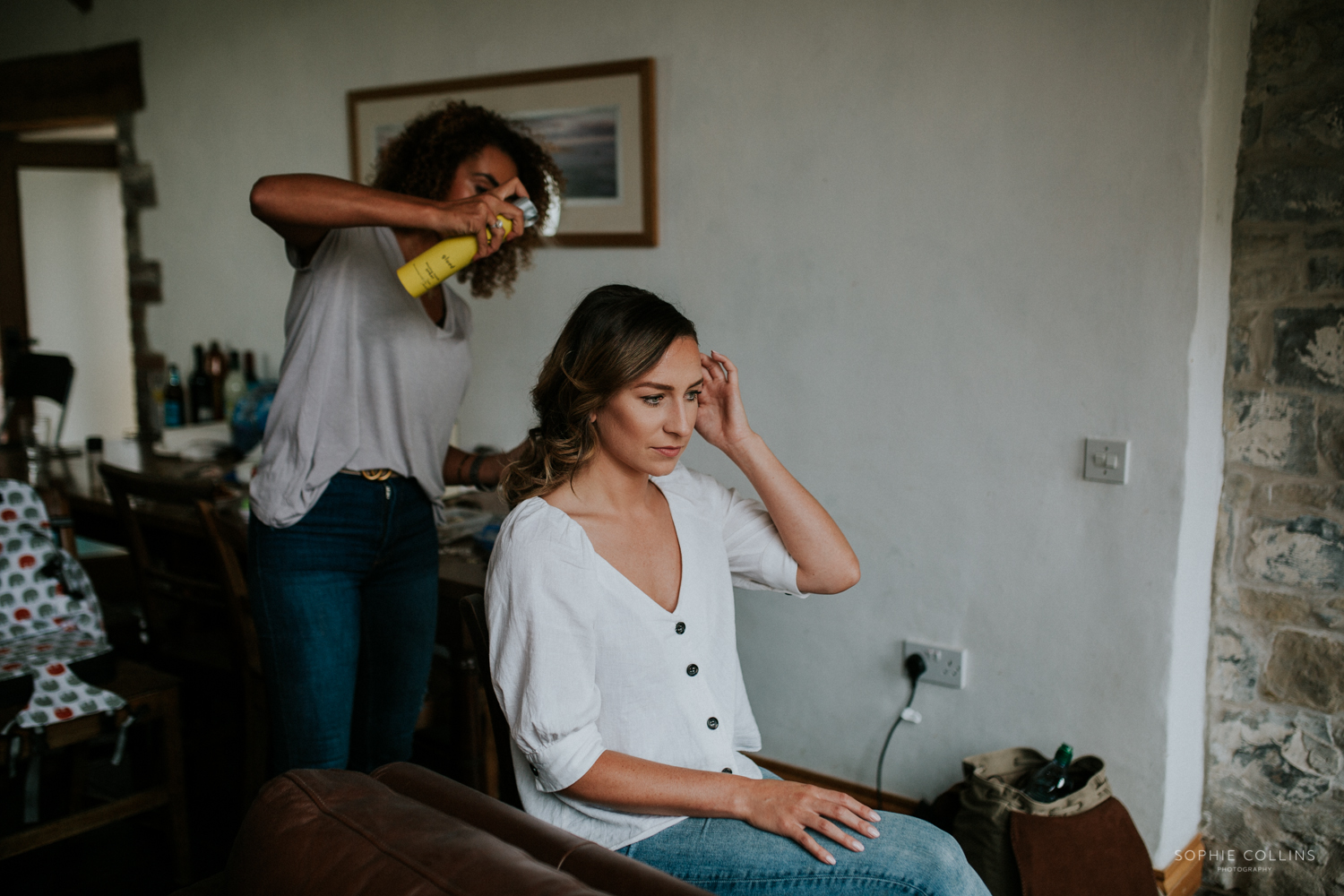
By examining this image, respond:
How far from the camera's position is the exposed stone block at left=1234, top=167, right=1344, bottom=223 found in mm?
1953

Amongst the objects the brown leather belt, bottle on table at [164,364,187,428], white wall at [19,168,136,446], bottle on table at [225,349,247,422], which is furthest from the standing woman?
white wall at [19,168,136,446]

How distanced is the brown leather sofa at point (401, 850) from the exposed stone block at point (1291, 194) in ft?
6.25

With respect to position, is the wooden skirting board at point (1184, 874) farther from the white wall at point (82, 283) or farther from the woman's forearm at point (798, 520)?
the white wall at point (82, 283)

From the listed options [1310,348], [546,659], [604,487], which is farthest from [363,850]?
[1310,348]

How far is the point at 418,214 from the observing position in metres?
1.52

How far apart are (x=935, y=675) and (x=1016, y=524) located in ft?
1.39

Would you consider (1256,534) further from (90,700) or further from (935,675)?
(90,700)

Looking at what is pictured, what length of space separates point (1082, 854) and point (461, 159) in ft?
5.76

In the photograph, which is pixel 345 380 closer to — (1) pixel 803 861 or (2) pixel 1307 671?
(1) pixel 803 861

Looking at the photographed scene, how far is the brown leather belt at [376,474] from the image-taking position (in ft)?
5.53

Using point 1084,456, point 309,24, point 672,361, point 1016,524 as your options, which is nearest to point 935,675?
point 1016,524

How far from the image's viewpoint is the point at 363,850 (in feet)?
2.64

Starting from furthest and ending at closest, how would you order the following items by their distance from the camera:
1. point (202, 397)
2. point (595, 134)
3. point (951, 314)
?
point (202, 397)
point (595, 134)
point (951, 314)

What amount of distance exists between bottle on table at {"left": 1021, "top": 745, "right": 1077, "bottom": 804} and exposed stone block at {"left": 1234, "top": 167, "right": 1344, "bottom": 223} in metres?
1.17
